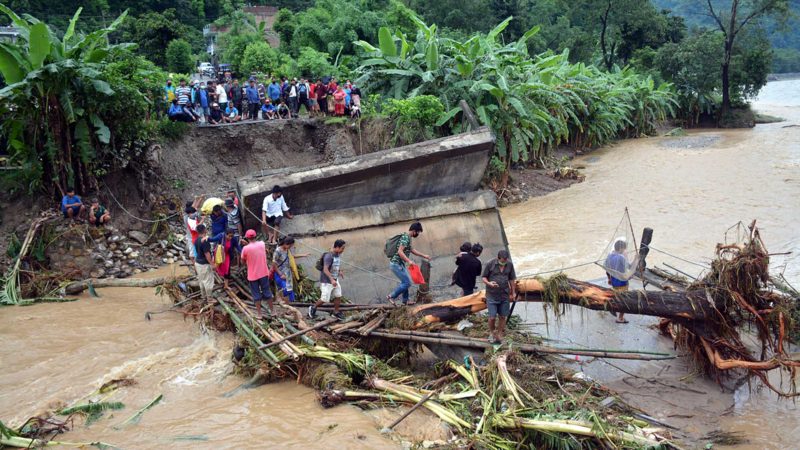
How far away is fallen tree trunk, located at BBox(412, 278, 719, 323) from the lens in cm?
746

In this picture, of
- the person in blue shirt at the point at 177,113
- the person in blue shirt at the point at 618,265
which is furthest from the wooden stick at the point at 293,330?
the person in blue shirt at the point at 177,113

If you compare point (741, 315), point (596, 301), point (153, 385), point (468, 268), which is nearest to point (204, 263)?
point (153, 385)

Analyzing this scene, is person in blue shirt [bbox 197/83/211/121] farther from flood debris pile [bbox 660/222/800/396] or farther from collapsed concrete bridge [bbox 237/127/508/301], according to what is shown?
flood debris pile [bbox 660/222/800/396]

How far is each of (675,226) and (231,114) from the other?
36.8 ft

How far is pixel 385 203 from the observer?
10305 mm

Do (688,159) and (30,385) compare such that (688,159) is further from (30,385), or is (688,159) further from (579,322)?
(30,385)

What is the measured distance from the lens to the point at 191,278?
395 inches

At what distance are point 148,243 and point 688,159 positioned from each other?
17684 millimetres

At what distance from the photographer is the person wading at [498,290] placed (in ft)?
24.5

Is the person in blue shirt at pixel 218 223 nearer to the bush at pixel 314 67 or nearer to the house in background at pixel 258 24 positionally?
the bush at pixel 314 67

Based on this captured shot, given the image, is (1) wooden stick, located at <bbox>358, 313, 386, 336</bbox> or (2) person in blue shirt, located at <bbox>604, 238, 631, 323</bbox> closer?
(1) wooden stick, located at <bbox>358, 313, 386, 336</bbox>

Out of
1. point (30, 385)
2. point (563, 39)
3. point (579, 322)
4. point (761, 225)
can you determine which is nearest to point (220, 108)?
point (30, 385)

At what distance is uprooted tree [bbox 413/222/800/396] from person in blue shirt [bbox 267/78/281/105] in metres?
11.0

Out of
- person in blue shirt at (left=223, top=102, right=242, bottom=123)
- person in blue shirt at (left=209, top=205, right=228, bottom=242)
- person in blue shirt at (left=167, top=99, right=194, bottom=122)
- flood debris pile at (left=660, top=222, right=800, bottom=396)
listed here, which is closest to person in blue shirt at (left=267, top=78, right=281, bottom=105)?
person in blue shirt at (left=223, top=102, right=242, bottom=123)
